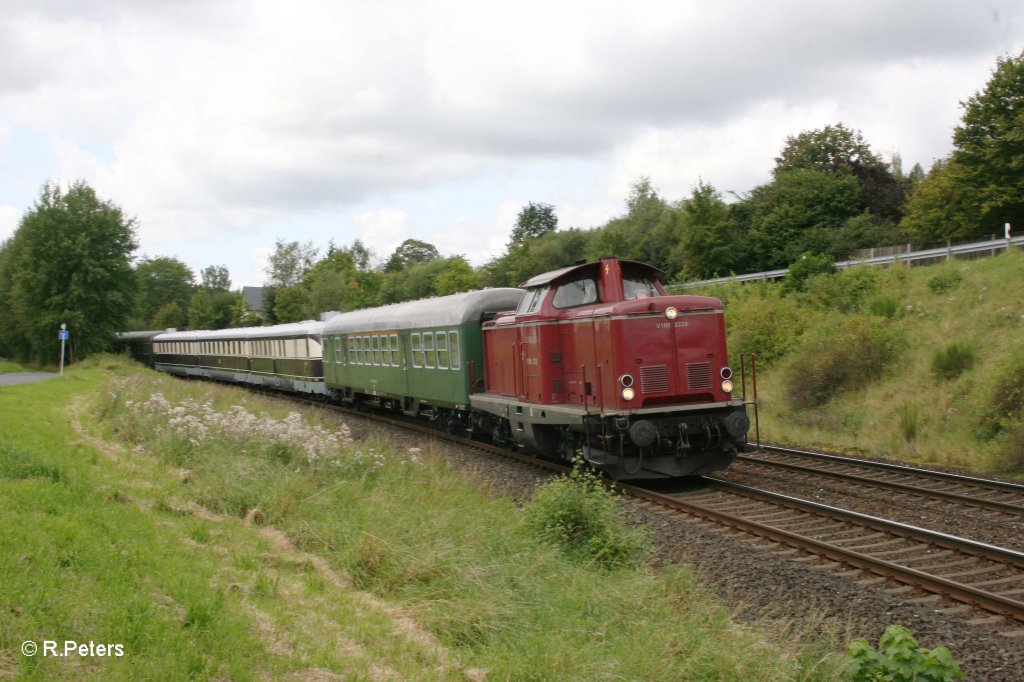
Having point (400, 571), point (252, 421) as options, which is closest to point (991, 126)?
point (252, 421)

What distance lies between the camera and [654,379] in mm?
11938

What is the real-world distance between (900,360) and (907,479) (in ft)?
24.8

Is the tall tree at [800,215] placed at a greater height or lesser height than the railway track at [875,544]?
greater

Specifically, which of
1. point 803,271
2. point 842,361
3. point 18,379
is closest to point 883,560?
point 842,361

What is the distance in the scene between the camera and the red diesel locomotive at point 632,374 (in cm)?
1184

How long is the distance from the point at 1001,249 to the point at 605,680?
24340mm

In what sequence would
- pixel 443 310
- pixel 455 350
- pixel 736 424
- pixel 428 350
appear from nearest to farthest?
pixel 736 424, pixel 455 350, pixel 443 310, pixel 428 350

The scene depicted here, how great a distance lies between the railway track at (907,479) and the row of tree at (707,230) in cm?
1517

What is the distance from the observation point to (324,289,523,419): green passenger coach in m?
17.1

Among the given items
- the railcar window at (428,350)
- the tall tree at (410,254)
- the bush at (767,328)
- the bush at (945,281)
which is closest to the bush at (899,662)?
the railcar window at (428,350)

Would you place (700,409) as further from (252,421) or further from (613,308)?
(252,421)

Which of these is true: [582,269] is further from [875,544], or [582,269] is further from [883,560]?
[883,560]

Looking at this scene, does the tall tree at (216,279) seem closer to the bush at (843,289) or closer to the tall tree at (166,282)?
the tall tree at (166,282)

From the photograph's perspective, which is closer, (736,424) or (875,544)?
(875,544)
